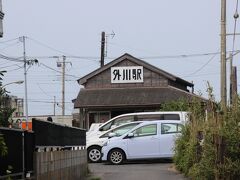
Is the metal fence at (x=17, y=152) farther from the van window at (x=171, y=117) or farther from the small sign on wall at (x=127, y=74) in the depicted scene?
the small sign on wall at (x=127, y=74)

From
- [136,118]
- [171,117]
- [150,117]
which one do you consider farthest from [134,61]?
[171,117]

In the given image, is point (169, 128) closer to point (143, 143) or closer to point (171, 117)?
point (143, 143)

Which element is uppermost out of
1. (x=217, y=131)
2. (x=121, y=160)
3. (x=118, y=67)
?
(x=118, y=67)

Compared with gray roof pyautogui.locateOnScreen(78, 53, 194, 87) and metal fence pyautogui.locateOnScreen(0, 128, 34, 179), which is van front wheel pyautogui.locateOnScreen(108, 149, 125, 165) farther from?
gray roof pyautogui.locateOnScreen(78, 53, 194, 87)

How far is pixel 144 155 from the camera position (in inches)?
859

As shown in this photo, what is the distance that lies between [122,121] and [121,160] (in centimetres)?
358

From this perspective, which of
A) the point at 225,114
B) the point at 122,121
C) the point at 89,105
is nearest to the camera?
the point at 225,114

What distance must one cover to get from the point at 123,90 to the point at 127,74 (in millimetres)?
1156

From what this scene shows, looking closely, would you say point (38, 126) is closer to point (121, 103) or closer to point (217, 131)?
point (217, 131)

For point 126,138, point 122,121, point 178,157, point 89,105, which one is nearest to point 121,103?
point 89,105

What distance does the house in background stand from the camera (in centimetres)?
3781

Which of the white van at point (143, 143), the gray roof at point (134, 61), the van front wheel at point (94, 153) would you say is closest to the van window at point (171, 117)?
Result: the white van at point (143, 143)

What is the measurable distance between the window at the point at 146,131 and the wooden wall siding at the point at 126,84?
18.3 m

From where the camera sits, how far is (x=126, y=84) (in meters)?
40.4
